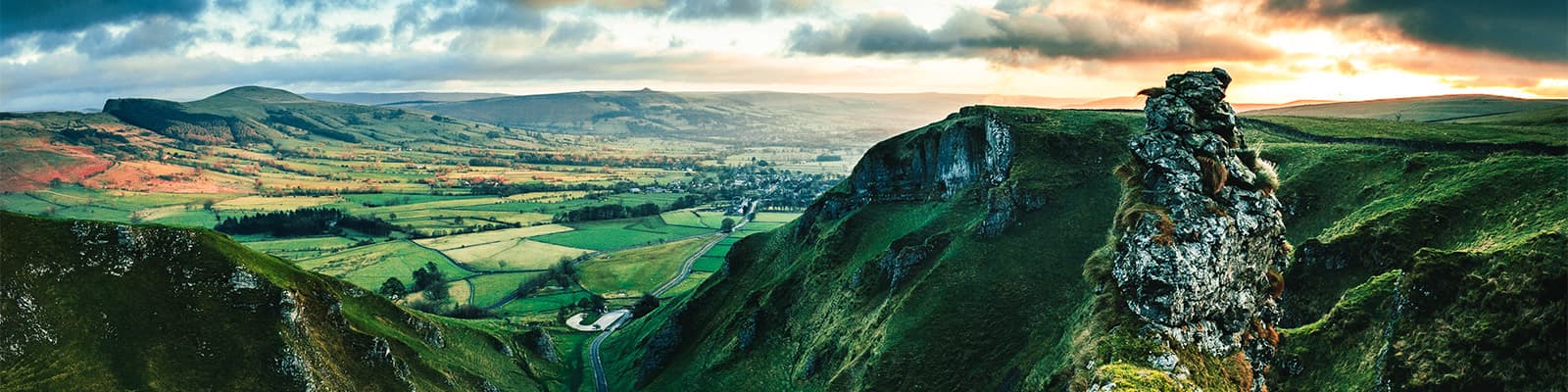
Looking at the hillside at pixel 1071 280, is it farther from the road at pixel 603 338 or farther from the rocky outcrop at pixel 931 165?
the road at pixel 603 338

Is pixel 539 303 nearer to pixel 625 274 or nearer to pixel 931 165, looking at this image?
pixel 625 274

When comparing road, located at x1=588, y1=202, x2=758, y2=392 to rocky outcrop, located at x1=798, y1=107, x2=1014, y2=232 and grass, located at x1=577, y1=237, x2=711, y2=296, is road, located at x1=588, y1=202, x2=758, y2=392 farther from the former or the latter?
rocky outcrop, located at x1=798, y1=107, x2=1014, y2=232

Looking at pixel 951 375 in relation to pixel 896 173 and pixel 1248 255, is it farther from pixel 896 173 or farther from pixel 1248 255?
pixel 896 173

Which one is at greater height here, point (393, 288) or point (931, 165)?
point (931, 165)

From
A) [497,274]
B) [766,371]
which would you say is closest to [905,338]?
[766,371]

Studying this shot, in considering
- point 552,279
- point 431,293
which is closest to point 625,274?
point 552,279

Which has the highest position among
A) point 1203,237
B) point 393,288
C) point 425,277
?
point 1203,237
